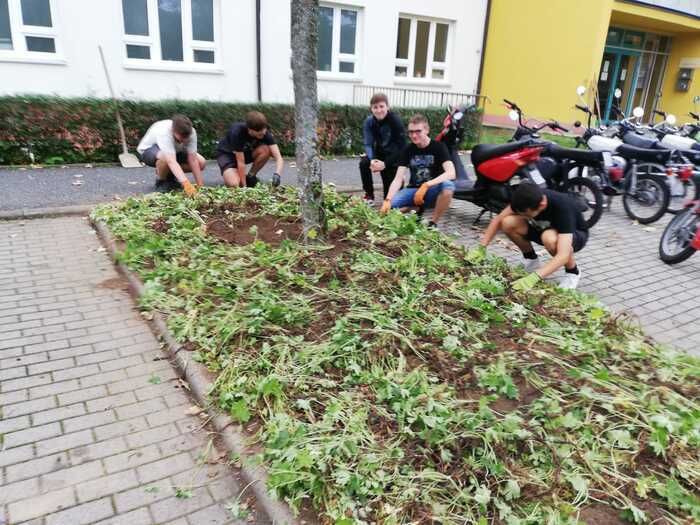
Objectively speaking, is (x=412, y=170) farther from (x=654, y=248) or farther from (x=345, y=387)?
(x=345, y=387)

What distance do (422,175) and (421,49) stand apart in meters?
10.4

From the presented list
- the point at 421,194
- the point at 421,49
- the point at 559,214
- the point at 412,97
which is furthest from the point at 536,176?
the point at 421,49

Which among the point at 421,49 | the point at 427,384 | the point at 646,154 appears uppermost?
the point at 421,49

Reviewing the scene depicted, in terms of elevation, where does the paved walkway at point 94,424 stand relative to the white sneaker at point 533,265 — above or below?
below

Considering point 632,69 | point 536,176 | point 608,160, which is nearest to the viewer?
point 536,176

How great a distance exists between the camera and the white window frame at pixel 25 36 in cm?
926

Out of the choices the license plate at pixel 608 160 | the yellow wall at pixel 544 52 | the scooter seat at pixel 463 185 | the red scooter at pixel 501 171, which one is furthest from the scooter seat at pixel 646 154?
the yellow wall at pixel 544 52

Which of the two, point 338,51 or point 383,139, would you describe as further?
point 338,51

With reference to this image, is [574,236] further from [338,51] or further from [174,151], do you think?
[338,51]

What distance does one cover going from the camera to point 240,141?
685cm

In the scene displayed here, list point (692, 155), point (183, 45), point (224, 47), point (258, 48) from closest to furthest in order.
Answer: point (692, 155)
point (183, 45)
point (224, 47)
point (258, 48)

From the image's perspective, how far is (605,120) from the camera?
1808cm

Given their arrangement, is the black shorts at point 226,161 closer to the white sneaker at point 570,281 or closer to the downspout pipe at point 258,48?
the white sneaker at point 570,281

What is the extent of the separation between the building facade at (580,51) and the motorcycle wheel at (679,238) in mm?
9346
